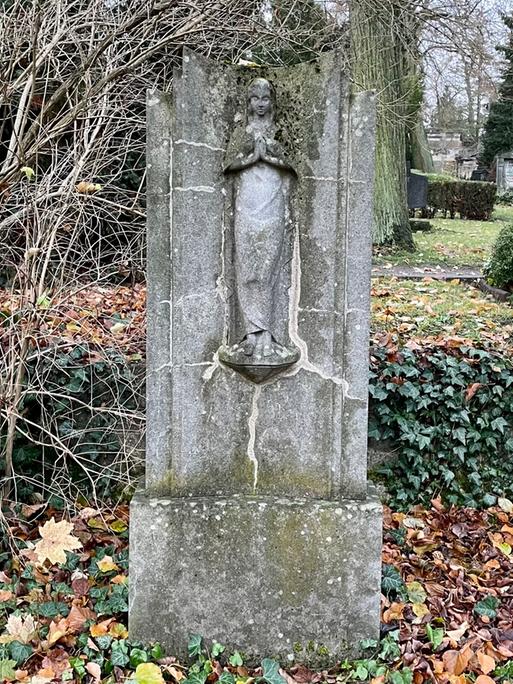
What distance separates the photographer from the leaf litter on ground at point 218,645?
297cm

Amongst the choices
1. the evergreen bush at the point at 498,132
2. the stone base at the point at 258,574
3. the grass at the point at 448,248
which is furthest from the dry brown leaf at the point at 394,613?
the evergreen bush at the point at 498,132

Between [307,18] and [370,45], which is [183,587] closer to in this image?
[307,18]

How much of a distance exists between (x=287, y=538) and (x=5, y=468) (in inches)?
80.8

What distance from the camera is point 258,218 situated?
2906 millimetres

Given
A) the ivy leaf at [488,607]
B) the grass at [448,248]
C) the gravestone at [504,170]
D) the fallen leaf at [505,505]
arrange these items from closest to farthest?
the ivy leaf at [488,607], the fallen leaf at [505,505], the grass at [448,248], the gravestone at [504,170]

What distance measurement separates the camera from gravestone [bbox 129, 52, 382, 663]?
115 inches

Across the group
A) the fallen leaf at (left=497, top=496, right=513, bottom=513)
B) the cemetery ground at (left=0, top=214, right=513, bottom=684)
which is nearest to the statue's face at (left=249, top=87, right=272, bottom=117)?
the cemetery ground at (left=0, top=214, right=513, bottom=684)

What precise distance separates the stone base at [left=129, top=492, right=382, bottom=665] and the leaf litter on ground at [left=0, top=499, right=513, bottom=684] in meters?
0.10

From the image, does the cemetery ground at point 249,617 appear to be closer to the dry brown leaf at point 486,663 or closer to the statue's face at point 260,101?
the dry brown leaf at point 486,663

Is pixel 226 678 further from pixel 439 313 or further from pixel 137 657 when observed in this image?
pixel 439 313

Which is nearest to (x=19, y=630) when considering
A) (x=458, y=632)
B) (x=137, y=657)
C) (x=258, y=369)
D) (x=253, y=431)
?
(x=137, y=657)

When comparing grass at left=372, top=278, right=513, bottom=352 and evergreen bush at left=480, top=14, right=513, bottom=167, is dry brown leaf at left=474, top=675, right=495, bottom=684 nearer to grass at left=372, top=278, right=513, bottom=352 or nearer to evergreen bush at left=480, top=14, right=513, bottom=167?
grass at left=372, top=278, right=513, bottom=352

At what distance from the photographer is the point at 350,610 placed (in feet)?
10.2

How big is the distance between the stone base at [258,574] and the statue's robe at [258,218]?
2.81 ft
